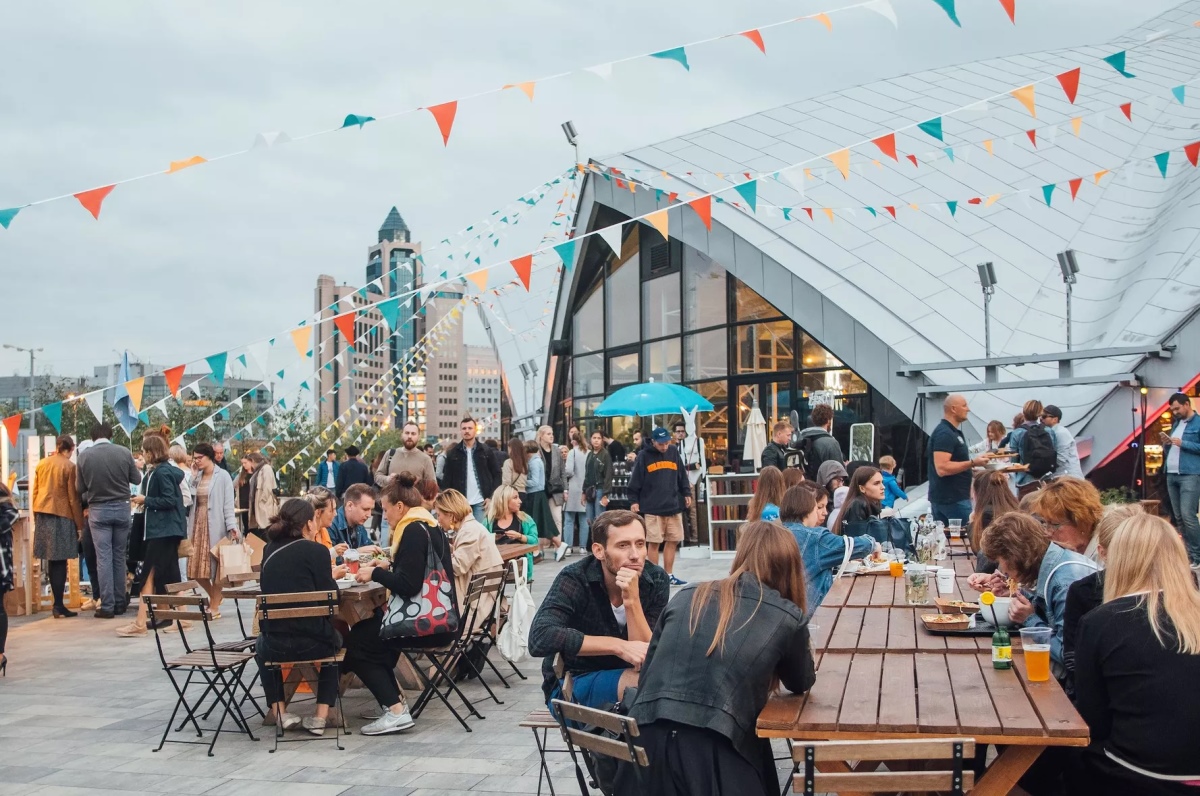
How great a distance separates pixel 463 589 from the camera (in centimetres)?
718

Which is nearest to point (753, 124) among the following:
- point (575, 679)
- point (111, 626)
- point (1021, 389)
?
point (1021, 389)

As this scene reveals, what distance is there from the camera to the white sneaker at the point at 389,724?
616cm

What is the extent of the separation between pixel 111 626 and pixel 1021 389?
1125 cm

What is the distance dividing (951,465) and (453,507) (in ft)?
13.7

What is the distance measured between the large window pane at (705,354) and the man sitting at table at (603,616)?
46.1 ft

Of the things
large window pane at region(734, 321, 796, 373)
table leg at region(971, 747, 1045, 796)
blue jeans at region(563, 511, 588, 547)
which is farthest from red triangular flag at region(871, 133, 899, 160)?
table leg at region(971, 747, 1045, 796)

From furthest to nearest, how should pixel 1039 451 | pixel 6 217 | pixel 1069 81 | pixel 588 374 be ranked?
pixel 588 374, pixel 1069 81, pixel 1039 451, pixel 6 217

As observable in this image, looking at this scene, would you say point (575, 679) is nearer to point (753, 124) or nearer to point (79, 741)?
point (79, 741)

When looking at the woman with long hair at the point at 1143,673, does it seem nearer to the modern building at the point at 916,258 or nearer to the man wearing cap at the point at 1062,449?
the man wearing cap at the point at 1062,449

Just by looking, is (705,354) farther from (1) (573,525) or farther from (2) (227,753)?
(2) (227,753)

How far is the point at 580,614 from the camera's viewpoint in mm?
4316

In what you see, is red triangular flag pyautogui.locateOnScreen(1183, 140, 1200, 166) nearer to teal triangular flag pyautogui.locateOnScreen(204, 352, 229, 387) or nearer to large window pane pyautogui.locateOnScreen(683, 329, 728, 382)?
large window pane pyautogui.locateOnScreen(683, 329, 728, 382)

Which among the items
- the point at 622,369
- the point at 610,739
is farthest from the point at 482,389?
the point at 610,739

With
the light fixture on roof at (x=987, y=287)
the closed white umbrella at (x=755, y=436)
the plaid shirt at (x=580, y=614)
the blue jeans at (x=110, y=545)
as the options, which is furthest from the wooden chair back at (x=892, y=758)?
the closed white umbrella at (x=755, y=436)
